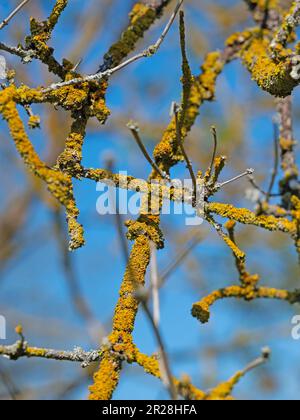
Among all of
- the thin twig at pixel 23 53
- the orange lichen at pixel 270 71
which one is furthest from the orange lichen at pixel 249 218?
the thin twig at pixel 23 53

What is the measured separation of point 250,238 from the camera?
4.65 m

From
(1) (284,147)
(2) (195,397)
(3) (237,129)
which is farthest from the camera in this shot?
(3) (237,129)

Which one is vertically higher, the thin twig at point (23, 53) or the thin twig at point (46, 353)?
the thin twig at point (23, 53)

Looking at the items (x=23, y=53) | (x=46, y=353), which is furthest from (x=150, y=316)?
(x=23, y=53)

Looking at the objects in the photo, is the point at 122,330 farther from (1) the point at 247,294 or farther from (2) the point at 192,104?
(2) the point at 192,104

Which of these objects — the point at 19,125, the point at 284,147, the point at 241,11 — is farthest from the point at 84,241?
the point at 241,11

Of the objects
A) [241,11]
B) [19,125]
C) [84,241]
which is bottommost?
[84,241]

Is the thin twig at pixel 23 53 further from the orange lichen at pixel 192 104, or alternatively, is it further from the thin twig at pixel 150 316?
the thin twig at pixel 150 316

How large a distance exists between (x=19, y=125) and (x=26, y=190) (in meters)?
4.03

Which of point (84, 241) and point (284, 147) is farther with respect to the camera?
point (284, 147)

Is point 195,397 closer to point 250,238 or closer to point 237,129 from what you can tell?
point 237,129

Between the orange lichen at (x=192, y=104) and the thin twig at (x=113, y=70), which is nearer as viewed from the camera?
the thin twig at (x=113, y=70)

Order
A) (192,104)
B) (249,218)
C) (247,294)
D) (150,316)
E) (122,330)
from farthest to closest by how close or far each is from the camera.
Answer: (192,104), (247,294), (249,218), (122,330), (150,316)

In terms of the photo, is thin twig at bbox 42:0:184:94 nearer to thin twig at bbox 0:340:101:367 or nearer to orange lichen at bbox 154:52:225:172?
orange lichen at bbox 154:52:225:172
